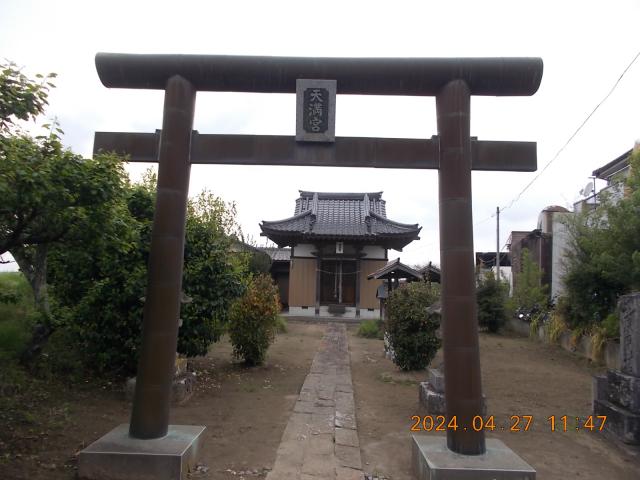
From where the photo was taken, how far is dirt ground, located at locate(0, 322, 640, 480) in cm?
514

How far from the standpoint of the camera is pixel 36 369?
743 centimetres

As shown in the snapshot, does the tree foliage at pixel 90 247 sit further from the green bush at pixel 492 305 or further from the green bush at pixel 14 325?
the green bush at pixel 492 305

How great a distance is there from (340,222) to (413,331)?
49.8 ft

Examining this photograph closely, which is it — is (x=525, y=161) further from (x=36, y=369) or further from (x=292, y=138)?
(x=36, y=369)

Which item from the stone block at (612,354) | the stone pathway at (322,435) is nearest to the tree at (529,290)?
the stone block at (612,354)

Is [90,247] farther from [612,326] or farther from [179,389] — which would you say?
[612,326]

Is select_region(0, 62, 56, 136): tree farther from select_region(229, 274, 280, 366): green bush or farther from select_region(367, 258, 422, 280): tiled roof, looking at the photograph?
select_region(367, 258, 422, 280): tiled roof

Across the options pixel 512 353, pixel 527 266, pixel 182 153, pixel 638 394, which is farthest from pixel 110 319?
pixel 527 266

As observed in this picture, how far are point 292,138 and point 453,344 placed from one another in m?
2.76

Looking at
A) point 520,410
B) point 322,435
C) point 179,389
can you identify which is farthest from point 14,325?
point 520,410

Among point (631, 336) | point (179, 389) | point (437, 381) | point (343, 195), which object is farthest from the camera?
point (343, 195)

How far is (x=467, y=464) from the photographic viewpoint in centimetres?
440

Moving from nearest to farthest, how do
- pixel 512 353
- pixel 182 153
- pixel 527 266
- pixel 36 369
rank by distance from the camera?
pixel 182 153 → pixel 36 369 → pixel 512 353 → pixel 527 266

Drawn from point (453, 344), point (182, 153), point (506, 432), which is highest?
point (182, 153)
